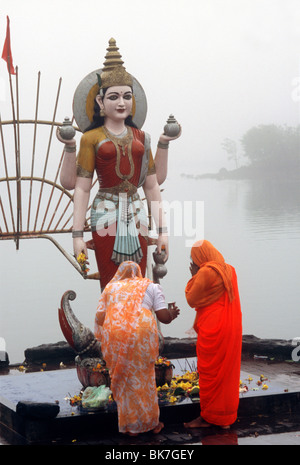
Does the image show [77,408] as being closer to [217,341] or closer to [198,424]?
[198,424]

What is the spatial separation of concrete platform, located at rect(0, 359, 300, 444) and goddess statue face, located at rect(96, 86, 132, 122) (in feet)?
7.17

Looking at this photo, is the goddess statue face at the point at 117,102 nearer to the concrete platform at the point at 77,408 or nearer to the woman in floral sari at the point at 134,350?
the woman in floral sari at the point at 134,350

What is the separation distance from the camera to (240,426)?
20.7ft

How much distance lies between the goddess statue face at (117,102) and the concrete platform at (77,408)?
2186mm

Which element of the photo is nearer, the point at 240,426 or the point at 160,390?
the point at 240,426

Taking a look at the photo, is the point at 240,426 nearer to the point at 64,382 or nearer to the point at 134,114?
the point at 64,382

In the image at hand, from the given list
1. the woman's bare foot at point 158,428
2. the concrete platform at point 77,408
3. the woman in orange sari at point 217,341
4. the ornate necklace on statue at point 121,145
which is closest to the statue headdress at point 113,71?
the ornate necklace on statue at point 121,145

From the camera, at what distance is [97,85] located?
7.00 metres

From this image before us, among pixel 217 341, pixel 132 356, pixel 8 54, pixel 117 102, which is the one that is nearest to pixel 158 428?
pixel 132 356

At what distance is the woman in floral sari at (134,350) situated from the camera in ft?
19.6
